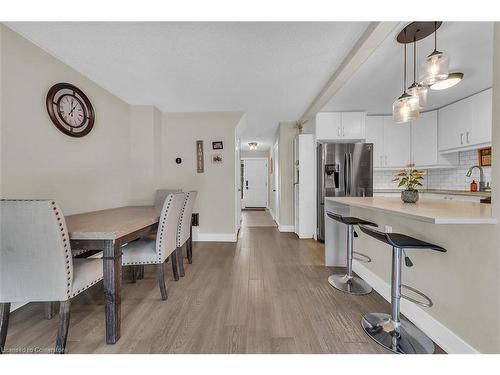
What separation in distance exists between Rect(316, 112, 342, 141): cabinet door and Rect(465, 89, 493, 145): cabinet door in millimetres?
1728

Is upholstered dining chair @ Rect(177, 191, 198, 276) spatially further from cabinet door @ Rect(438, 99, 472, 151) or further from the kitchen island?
cabinet door @ Rect(438, 99, 472, 151)

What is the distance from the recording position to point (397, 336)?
1.31m

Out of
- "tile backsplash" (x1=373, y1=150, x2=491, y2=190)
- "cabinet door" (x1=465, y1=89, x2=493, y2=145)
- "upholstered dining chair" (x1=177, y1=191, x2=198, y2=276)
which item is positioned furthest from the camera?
"tile backsplash" (x1=373, y1=150, x2=491, y2=190)

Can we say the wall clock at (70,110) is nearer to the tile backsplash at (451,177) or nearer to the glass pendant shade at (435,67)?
the glass pendant shade at (435,67)

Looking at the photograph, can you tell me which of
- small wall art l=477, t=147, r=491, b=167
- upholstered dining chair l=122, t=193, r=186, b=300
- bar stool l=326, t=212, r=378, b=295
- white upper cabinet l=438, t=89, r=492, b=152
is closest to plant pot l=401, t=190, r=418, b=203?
bar stool l=326, t=212, r=378, b=295

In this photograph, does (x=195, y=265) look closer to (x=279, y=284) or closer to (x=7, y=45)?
(x=279, y=284)

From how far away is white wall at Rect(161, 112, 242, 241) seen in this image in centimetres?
368

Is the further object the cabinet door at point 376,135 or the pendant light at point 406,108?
the cabinet door at point 376,135

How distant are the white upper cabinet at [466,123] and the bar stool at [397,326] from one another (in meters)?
2.84

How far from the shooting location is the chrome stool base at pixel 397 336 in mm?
1273

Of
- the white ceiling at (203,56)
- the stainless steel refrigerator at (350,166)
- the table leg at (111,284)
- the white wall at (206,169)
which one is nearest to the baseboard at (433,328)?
the stainless steel refrigerator at (350,166)
